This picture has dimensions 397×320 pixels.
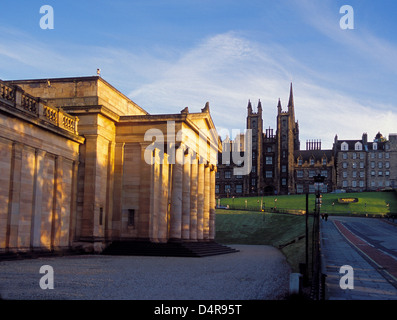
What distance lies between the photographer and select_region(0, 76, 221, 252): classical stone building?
32.2 metres

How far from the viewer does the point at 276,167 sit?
539 feet

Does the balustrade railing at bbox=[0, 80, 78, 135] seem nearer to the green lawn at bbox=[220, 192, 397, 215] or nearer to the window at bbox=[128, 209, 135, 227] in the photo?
the window at bbox=[128, 209, 135, 227]

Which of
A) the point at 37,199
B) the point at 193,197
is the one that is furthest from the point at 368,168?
the point at 37,199

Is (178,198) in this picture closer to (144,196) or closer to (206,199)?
(144,196)

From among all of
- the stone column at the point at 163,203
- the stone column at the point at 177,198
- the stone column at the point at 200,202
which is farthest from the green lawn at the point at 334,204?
the stone column at the point at 163,203

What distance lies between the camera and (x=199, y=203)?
52.7 metres

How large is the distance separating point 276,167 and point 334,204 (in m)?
39.5

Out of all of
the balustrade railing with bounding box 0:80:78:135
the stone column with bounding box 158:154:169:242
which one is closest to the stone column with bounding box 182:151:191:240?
the stone column with bounding box 158:154:169:242

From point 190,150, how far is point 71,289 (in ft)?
98.6

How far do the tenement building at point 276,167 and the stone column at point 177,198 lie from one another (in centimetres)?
11684

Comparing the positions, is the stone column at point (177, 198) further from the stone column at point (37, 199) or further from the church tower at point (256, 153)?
the church tower at point (256, 153)
